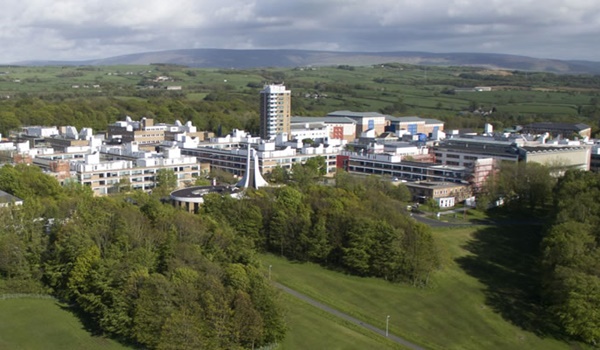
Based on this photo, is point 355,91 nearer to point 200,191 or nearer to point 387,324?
point 200,191

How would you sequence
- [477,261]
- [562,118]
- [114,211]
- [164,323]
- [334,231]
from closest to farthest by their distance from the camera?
[164,323] → [114,211] → [334,231] → [477,261] → [562,118]

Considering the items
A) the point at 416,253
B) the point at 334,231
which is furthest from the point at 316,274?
the point at 416,253

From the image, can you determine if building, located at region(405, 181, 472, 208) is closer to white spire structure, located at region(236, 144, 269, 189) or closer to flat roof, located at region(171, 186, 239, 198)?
white spire structure, located at region(236, 144, 269, 189)

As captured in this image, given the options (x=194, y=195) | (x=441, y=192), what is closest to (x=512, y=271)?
(x=441, y=192)

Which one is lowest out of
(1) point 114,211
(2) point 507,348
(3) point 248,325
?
(2) point 507,348

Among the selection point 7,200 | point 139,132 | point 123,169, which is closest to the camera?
point 7,200

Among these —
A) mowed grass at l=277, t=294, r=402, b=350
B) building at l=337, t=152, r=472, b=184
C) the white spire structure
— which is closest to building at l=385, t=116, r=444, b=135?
building at l=337, t=152, r=472, b=184

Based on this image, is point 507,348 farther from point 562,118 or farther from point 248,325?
point 562,118
